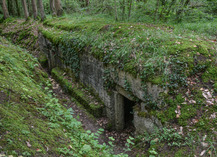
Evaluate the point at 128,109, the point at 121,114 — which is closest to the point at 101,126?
the point at 121,114

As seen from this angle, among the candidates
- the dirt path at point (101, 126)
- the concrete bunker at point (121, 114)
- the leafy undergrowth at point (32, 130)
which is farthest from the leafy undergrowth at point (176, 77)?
the leafy undergrowth at point (32, 130)

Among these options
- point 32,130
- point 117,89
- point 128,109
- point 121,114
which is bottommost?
point 128,109

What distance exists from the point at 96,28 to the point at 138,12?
2.90m

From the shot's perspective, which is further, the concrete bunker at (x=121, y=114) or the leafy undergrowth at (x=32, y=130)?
the concrete bunker at (x=121, y=114)

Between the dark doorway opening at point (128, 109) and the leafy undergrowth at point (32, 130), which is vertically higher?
the leafy undergrowth at point (32, 130)

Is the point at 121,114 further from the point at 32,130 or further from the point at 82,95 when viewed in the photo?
the point at 32,130

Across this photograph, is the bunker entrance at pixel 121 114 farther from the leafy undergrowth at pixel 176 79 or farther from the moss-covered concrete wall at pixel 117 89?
the leafy undergrowth at pixel 176 79

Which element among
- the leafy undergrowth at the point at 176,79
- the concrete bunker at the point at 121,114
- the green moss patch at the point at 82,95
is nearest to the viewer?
the leafy undergrowth at the point at 176,79

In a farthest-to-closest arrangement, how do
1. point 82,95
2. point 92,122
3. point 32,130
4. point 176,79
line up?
point 82,95, point 92,122, point 176,79, point 32,130

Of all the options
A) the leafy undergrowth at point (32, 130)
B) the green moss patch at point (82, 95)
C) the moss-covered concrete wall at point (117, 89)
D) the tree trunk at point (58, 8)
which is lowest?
the green moss patch at point (82, 95)

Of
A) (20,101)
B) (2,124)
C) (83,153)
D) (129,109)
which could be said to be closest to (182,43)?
(129,109)

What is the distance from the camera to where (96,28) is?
827cm

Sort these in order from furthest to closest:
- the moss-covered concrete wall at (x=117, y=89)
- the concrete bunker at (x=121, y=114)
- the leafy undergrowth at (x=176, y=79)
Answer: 1. the concrete bunker at (x=121, y=114)
2. the moss-covered concrete wall at (x=117, y=89)
3. the leafy undergrowth at (x=176, y=79)

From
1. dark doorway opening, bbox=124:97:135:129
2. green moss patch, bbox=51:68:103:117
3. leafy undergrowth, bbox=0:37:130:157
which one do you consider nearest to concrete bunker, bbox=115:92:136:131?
dark doorway opening, bbox=124:97:135:129
